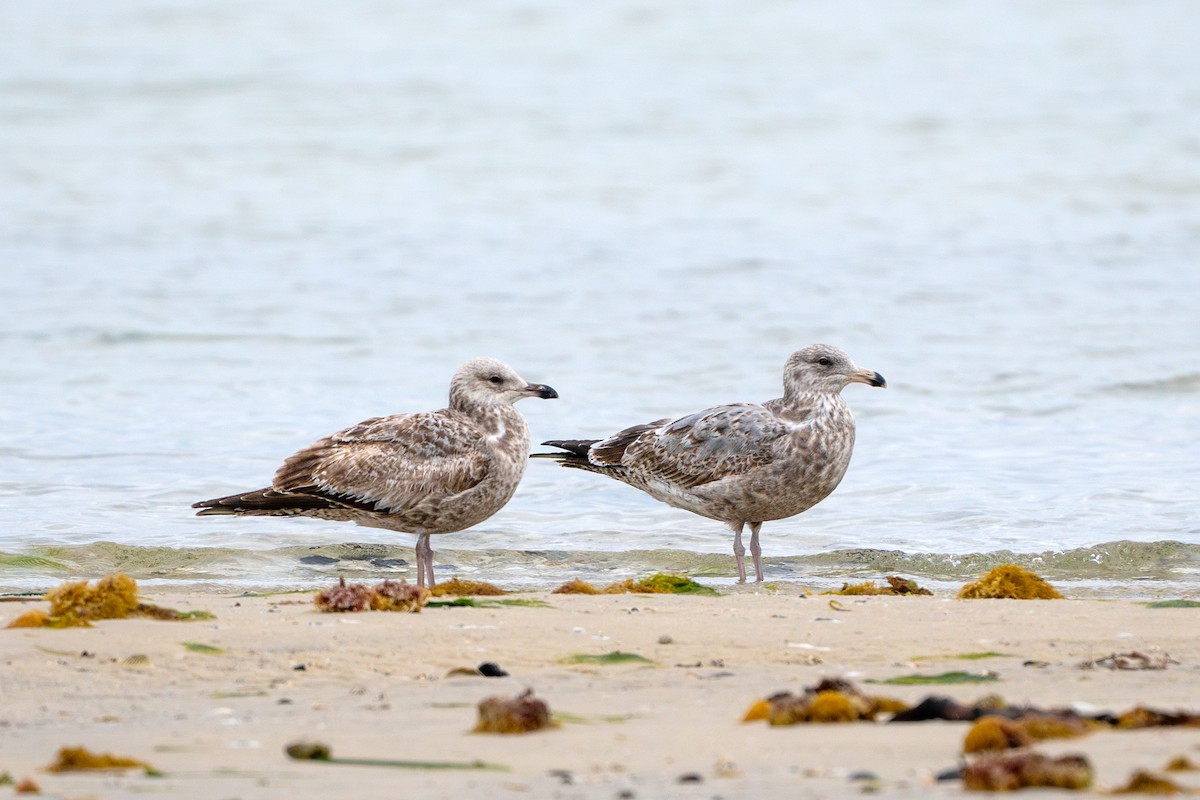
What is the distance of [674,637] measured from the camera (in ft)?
20.1

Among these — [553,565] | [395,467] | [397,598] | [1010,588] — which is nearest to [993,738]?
[397,598]

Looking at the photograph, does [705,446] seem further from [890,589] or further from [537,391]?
[890,589]

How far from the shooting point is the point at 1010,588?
7234 millimetres

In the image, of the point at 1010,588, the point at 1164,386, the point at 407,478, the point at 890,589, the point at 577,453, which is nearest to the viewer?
the point at 1010,588

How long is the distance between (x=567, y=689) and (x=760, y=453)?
3521 mm

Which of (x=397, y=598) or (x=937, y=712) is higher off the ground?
(x=397, y=598)

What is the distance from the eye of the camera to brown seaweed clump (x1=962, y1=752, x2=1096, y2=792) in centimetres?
380

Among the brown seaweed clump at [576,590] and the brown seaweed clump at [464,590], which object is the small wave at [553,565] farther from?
the brown seaweed clump at [464,590]

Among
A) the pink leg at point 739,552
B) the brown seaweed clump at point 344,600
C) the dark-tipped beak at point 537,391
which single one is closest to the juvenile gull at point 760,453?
the pink leg at point 739,552

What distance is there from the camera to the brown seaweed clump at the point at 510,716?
4.61m

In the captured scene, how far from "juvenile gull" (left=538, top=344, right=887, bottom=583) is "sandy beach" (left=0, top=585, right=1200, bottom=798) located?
1.39 metres

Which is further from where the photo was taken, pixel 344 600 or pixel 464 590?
pixel 464 590

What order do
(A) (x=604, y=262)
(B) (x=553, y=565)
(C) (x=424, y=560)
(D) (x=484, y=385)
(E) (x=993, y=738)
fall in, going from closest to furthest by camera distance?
(E) (x=993, y=738), (C) (x=424, y=560), (D) (x=484, y=385), (B) (x=553, y=565), (A) (x=604, y=262)

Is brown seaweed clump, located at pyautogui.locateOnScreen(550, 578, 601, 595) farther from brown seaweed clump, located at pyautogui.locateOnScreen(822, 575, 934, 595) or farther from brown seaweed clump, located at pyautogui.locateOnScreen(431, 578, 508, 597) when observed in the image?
brown seaweed clump, located at pyautogui.locateOnScreen(822, 575, 934, 595)
